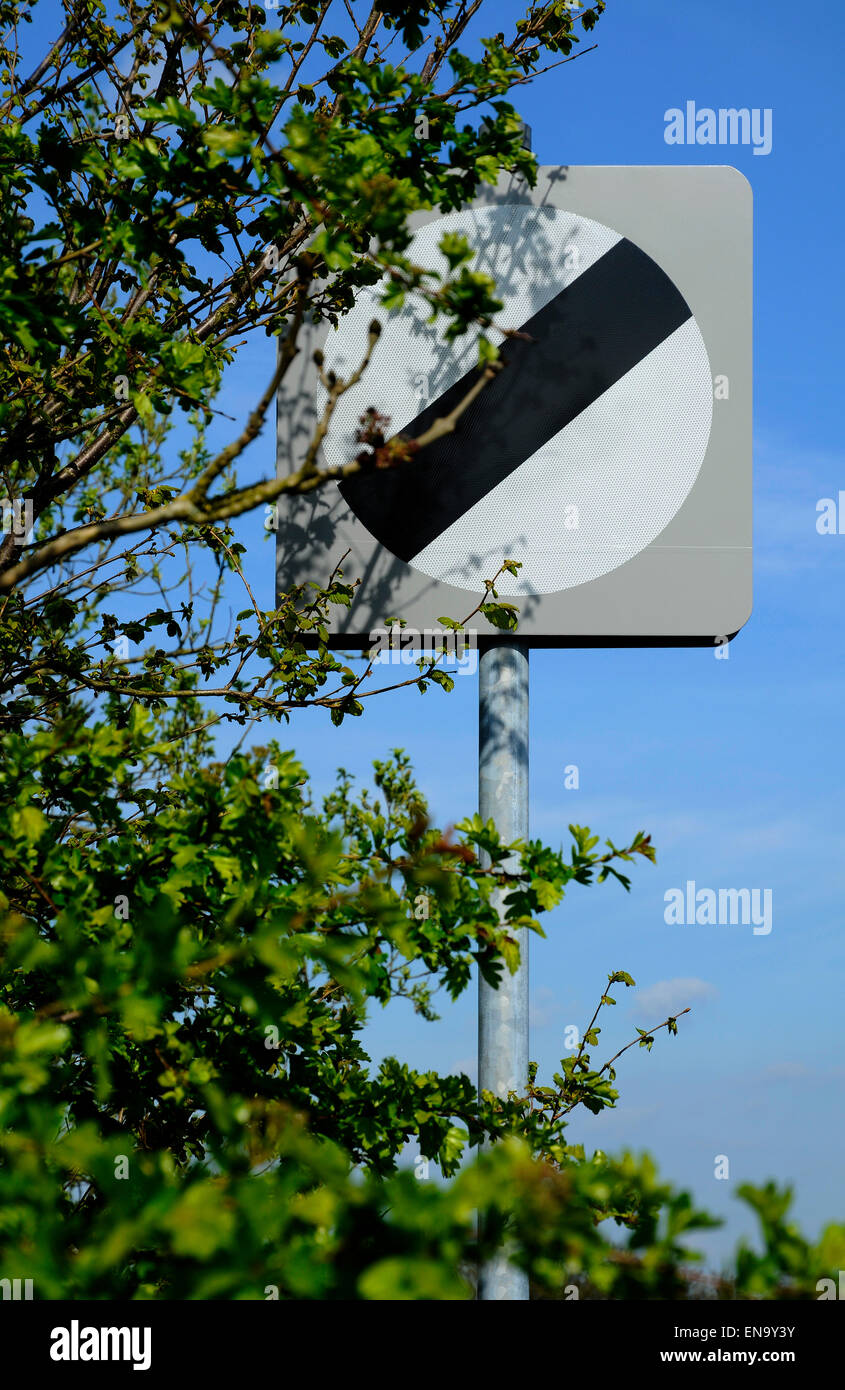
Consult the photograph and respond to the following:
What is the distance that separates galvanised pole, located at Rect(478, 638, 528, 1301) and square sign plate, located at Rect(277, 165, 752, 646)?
0.21m

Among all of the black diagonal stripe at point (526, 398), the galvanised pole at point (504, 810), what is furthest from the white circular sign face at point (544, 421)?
the galvanised pole at point (504, 810)

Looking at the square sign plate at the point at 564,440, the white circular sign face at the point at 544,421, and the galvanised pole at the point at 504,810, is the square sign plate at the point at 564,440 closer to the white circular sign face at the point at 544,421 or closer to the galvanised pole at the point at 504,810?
the white circular sign face at the point at 544,421

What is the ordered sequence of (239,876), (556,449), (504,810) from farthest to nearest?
(556,449)
(504,810)
(239,876)

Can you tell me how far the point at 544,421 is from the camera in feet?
18.4

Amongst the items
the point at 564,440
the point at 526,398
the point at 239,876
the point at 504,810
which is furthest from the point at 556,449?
the point at 239,876

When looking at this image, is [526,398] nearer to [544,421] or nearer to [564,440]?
[544,421]

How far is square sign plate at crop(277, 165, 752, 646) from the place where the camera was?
18.2 feet

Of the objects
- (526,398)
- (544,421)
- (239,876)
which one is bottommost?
(239,876)

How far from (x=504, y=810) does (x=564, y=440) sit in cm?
190

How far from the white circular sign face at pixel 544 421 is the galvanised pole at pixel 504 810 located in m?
0.41

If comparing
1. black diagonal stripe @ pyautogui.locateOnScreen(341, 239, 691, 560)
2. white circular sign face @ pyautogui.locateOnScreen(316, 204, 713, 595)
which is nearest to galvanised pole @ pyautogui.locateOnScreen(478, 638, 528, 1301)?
white circular sign face @ pyautogui.locateOnScreen(316, 204, 713, 595)

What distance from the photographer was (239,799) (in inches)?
119
